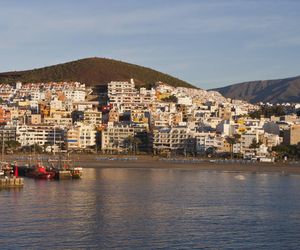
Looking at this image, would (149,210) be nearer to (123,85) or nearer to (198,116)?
(198,116)

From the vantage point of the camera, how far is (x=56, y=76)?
173000 millimetres

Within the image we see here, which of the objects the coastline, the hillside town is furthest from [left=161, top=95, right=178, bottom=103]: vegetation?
the coastline

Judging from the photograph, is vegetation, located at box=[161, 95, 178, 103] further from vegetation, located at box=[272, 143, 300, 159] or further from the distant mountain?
vegetation, located at box=[272, 143, 300, 159]

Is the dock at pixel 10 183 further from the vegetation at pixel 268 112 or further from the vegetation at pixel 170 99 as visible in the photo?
the vegetation at pixel 170 99

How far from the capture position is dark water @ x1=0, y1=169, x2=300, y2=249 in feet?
90.2

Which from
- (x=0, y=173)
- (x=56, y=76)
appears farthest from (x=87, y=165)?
(x=56, y=76)

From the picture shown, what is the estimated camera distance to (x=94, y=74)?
171m

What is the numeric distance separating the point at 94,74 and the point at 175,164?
94837mm

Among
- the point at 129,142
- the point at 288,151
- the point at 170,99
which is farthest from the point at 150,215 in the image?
the point at 170,99

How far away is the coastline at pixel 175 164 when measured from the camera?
2886 inches

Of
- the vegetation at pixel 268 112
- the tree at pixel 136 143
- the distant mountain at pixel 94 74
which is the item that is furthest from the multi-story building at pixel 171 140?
the distant mountain at pixel 94 74

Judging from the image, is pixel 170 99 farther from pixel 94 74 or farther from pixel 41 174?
pixel 41 174

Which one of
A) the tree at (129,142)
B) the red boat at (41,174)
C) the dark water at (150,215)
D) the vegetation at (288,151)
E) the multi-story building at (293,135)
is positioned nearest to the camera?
the dark water at (150,215)

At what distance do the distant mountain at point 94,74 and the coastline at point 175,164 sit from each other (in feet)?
243
